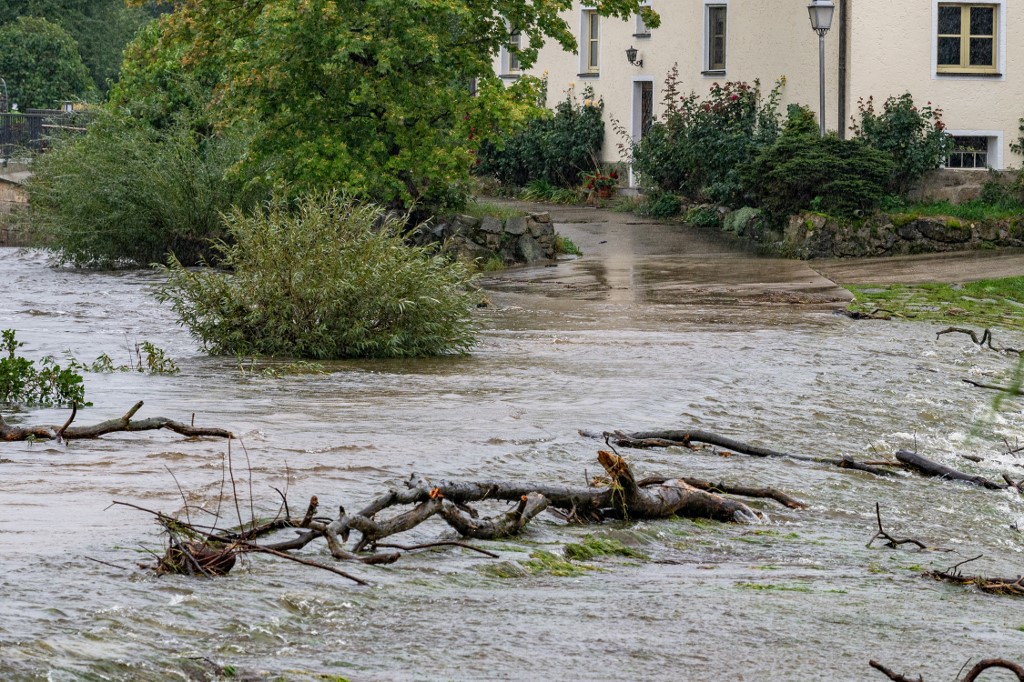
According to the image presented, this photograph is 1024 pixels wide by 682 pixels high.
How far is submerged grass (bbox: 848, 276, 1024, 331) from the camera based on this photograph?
17.0 meters

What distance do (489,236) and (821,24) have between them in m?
6.97

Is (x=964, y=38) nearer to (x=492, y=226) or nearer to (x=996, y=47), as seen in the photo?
(x=996, y=47)

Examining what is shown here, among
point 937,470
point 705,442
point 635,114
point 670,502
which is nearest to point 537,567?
point 670,502

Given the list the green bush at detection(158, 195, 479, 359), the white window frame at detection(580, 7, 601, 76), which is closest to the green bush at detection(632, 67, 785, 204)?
the white window frame at detection(580, 7, 601, 76)

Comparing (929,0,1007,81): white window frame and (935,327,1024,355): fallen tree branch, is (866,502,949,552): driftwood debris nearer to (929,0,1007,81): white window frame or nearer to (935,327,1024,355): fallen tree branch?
(935,327,1024,355): fallen tree branch

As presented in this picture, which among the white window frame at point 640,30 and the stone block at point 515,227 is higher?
the white window frame at point 640,30

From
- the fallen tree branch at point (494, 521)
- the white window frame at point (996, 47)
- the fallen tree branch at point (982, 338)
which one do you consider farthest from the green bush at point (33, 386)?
the white window frame at point (996, 47)

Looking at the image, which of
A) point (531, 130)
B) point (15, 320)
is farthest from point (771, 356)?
point (531, 130)

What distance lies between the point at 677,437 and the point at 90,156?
17.4m

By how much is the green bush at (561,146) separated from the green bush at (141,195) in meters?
11.5

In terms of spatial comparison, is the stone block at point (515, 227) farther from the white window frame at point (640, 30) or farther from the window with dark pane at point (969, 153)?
the white window frame at point (640, 30)

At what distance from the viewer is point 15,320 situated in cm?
1684

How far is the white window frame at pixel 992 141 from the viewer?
26.6 metres

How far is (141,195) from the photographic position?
23.8 meters
